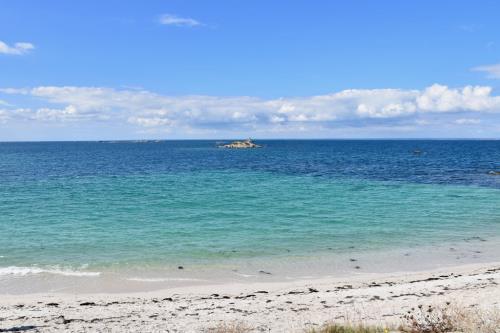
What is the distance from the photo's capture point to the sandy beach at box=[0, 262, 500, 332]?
13.4m

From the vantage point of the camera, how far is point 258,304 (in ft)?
51.0

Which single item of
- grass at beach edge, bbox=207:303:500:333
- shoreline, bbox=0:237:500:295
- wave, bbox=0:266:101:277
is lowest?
shoreline, bbox=0:237:500:295

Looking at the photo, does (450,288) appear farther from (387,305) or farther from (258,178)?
(258,178)

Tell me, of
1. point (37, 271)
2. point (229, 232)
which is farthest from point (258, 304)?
point (229, 232)

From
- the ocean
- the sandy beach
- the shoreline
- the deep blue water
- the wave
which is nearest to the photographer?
the sandy beach

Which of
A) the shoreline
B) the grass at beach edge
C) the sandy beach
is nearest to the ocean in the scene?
the shoreline

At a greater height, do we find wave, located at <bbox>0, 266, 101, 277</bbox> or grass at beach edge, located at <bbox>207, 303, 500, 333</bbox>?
grass at beach edge, located at <bbox>207, 303, 500, 333</bbox>

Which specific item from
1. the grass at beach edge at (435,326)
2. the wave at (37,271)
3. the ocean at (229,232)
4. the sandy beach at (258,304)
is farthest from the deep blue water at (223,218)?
the grass at beach edge at (435,326)

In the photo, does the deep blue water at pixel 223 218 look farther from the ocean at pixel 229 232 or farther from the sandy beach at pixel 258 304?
the sandy beach at pixel 258 304

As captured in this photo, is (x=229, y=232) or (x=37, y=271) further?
(x=229, y=232)

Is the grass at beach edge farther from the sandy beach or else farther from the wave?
the wave

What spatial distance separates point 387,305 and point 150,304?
8.63 meters

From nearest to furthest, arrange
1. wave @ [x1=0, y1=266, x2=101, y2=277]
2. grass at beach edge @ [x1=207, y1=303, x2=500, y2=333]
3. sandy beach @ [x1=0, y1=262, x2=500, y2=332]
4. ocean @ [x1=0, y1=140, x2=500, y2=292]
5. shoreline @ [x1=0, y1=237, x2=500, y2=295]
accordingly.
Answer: grass at beach edge @ [x1=207, y1=303, x2=500, y2=333] < sandy beach @ [x1=0, y1=262, x2=500, y2=332] < shoreline @ [x1=0, y1=237, x2=500, y2=295] < wave @ [x1=0, y1=266, x2=101, y2=277] < ocean @ [x1=0, y1=140, x2=500, y2=292]

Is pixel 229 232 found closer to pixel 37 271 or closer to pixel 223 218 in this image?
pixel 223 218
